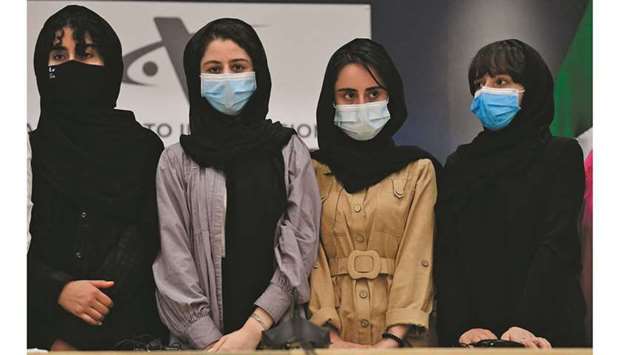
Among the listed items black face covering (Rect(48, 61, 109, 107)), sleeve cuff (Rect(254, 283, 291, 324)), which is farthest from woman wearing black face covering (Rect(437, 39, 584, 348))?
black face covering (Rect(48, 61, 109, 107))

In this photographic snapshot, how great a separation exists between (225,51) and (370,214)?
76cm

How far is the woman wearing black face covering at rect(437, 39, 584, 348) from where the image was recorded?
336 centimetres

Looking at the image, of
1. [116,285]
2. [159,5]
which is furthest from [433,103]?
[116,285]

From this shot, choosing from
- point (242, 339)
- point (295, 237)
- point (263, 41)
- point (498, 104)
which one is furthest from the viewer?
point (263, 41)

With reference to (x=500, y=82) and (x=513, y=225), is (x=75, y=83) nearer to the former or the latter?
(x=500, y=82)

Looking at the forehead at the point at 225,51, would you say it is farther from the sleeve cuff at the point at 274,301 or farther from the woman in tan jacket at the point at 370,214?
the sleeve cuff at the point at 274,301

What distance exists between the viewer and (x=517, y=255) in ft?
11.1

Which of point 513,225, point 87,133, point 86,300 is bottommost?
point 86,300

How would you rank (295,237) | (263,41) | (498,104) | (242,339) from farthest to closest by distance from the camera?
1. (263,41)
2. (498,104)
3. (295,237)
4. (242,339)

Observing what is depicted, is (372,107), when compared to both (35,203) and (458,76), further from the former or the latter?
(35,203)

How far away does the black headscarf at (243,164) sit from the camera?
3.35 metres

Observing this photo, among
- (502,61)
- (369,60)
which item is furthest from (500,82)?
(369,60)

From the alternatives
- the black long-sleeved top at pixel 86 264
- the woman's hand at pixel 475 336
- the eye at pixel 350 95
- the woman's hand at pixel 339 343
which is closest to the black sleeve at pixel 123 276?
the black long-sleeved top at pixel 86 264

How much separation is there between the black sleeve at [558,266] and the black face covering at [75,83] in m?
1.60
